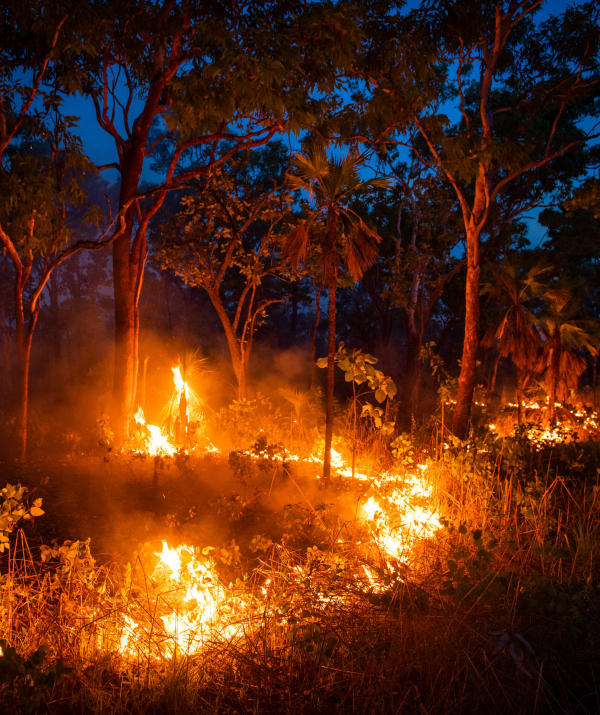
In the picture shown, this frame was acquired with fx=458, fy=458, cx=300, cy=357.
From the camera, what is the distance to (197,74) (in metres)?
7.36

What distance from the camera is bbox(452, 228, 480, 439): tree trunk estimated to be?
8.97 meters

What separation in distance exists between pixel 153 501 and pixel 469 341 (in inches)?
256

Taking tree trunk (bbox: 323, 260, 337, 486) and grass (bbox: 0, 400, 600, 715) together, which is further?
tree trunk (bbox: 323, 260, 337, 486)

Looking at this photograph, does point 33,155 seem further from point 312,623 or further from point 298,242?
point 312,623

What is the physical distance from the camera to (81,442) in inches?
321

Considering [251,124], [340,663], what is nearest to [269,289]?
[251,124]

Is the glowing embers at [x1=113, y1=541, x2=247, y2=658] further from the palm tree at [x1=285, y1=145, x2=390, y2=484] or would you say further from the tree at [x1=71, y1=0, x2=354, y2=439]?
the tree at [x1=71, y1=0, x2=354, y2=439]

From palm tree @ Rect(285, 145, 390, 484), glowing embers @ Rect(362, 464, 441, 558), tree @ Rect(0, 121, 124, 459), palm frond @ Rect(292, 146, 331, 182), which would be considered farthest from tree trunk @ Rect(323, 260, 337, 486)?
tree @ Rect(0, 121, 124, 459)

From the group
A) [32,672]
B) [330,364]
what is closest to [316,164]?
[330,364]

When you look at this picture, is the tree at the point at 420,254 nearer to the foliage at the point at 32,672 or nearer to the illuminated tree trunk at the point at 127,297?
the illuminated tree trunk at the point at 127,297

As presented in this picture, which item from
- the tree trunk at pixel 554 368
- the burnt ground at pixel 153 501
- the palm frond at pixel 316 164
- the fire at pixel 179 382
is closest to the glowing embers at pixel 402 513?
the burnt ground at pixel 153 501

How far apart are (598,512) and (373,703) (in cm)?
374

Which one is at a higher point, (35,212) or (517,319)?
(35,212)

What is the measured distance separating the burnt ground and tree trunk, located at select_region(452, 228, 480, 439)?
347cm
